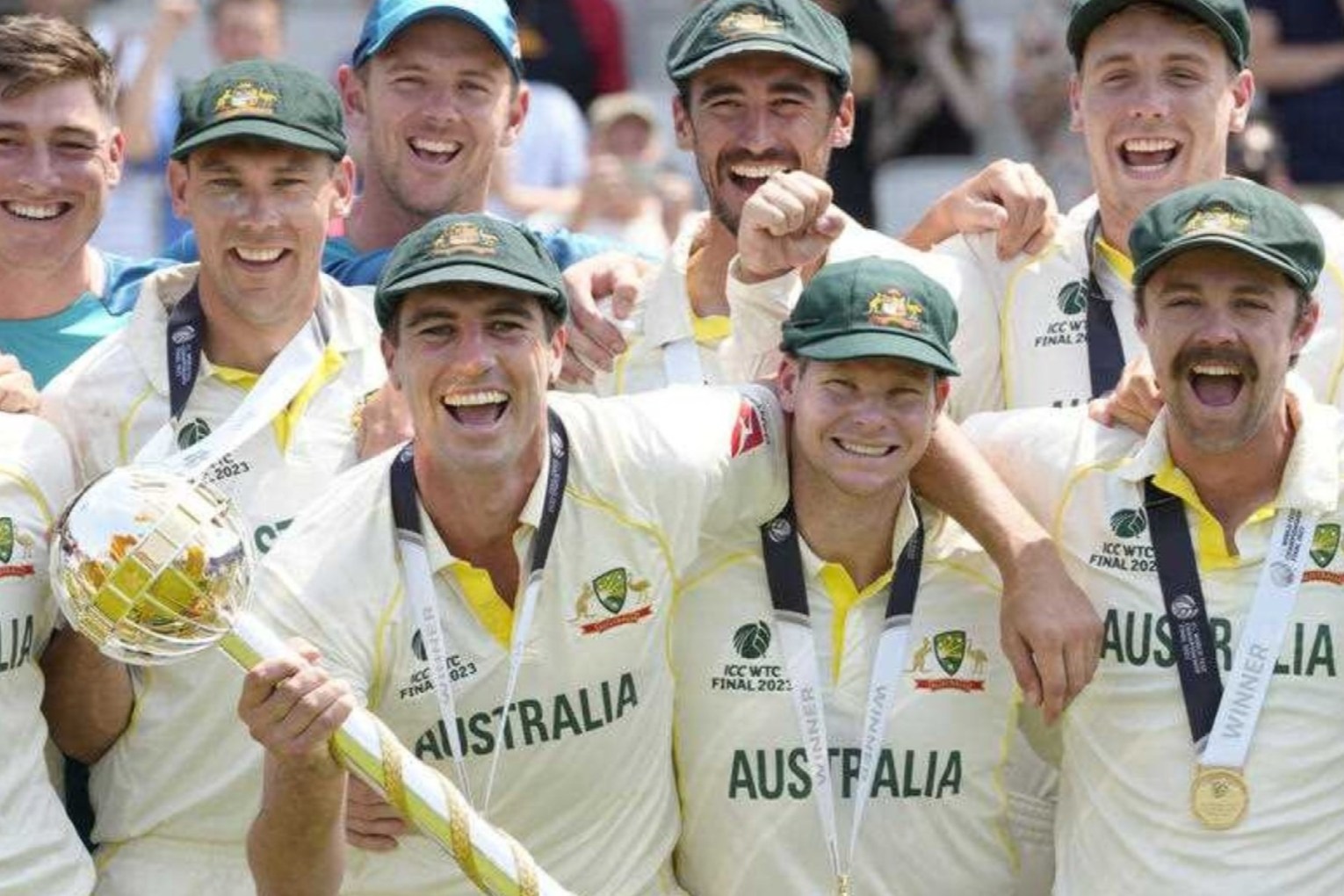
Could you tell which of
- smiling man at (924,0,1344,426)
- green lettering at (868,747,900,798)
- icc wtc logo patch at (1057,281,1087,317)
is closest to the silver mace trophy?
green lettering at (868,747,900,798)

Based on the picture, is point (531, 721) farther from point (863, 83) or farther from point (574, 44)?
point (574, 44)

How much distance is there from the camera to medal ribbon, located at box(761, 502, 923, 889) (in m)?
6.34

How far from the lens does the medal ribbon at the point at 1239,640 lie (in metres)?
6.16

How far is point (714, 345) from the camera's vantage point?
6.93 metres

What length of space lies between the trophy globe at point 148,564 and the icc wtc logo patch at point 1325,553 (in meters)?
2.18

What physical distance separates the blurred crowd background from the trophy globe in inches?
224

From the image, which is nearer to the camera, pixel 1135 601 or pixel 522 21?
pixel 1135 601

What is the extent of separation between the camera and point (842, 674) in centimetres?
643

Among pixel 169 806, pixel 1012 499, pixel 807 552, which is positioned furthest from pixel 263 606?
pixel 1012 499

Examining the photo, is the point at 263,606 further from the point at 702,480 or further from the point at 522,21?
the point at 522,21

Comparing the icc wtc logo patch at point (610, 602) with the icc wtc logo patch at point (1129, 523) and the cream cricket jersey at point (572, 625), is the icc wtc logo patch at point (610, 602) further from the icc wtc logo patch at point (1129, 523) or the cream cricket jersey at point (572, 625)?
the icc wtc logo patch at point (1129, 523)

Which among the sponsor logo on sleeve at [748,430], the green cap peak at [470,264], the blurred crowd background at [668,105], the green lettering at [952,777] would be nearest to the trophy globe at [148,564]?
the green cap peak at [470,264]

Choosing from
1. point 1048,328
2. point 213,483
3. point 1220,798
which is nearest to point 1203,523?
point 1220,798

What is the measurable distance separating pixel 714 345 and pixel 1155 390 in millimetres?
1048
